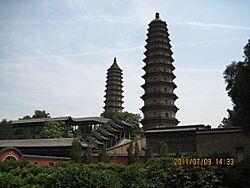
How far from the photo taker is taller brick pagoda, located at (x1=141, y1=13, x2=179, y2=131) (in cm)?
4462

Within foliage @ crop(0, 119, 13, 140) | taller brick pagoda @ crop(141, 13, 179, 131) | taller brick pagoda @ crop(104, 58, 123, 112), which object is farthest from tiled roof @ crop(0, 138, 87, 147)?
taller brick pagoda @ crop(104, 58, 123, 112)

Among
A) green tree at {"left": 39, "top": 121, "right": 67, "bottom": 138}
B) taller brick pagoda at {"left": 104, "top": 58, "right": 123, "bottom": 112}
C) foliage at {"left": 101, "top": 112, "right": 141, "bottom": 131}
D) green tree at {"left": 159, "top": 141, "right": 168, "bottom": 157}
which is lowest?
green tree at {"left": 159, "top": 141, "right": 168, "bottom": 157}

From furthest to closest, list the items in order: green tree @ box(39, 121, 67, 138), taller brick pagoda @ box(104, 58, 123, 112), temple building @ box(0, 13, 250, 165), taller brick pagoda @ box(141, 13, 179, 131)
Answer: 1. taller brick pagoda @ box(104, 58, 123, 112)
2. green tree @ box(39, 121, 67, 138)
3. taller brick pagoda @ box(141, 13, 179, 131)
4. temple building @ box(0, 13, 250, 165)

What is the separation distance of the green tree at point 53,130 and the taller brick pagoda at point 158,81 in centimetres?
1136

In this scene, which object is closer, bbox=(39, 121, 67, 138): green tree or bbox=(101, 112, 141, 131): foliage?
bbox=(39, 121, 67, 138): green tree

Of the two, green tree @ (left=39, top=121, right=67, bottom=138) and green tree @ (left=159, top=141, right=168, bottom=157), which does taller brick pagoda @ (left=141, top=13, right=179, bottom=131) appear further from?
green tree @ (left=39, top=121, right=67, bottom=138)

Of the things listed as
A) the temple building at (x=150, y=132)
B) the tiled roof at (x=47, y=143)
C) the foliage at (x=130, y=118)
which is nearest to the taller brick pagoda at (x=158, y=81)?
the temple building at (x=150, y=132)

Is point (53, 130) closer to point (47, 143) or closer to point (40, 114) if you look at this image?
point (47, 143)

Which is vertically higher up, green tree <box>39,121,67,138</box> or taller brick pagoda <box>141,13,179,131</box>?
taller brick pagoda <box>141,13,179,131</box>

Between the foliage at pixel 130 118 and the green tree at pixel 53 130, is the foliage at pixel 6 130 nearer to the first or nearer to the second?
the green tree at pixel 53 130

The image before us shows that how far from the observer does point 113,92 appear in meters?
63.6

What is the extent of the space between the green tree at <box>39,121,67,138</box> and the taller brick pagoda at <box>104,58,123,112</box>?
55.8 ft

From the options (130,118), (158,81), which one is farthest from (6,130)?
(158,81)

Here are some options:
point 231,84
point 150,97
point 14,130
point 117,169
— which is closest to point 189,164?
point 117,169
